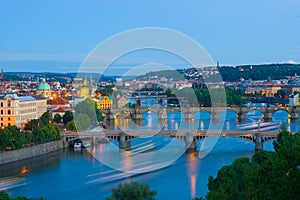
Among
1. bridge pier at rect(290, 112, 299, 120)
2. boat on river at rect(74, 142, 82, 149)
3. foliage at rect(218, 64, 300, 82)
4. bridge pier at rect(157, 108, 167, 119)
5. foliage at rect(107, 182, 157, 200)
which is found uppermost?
foliage at rect(218, 64, 300, 82)

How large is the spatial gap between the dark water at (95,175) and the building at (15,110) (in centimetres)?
324

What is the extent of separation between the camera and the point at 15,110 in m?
14.3

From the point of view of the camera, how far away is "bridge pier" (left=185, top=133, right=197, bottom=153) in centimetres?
1145

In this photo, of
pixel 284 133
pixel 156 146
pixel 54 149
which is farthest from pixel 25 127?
pixel 284 133

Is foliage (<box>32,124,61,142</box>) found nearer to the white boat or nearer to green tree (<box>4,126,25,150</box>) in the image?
the white boat

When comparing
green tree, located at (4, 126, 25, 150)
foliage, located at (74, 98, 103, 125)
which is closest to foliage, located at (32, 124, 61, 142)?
green tree, located at (4, 126, 25, 150)

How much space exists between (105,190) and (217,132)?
5275 millimetres

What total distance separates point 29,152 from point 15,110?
3.89 m

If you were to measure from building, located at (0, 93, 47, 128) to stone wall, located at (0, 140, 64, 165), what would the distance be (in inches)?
103

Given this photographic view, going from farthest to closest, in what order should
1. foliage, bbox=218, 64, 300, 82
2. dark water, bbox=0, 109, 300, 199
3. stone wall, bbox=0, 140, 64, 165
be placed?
foliage, bbox=218, 64, 300, 82 → stone wall, bbox=0, 140, 64, 165 → dark water, bbox=0, 109, 300, 199

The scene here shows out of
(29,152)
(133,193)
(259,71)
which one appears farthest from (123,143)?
(259,71)

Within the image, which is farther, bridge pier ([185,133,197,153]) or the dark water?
bridge pier ([185,133,197,153])

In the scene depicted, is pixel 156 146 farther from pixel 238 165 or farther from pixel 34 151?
pixel 238 165

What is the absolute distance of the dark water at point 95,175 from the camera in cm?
790
